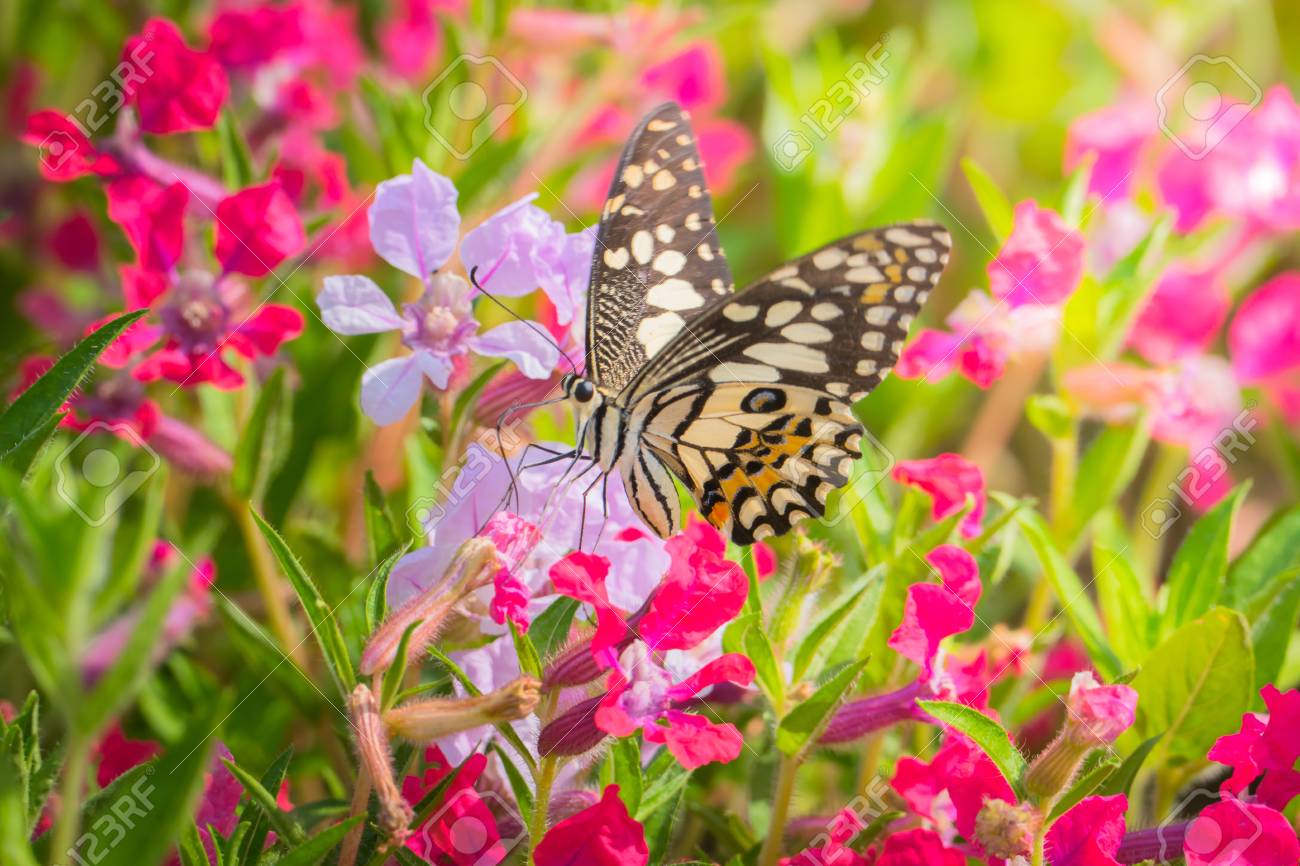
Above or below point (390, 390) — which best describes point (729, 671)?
below

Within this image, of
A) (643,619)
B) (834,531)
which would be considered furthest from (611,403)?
(834,531)

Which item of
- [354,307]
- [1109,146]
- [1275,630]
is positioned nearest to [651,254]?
[354,307]

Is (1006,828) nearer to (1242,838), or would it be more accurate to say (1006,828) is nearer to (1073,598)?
(1242,838)

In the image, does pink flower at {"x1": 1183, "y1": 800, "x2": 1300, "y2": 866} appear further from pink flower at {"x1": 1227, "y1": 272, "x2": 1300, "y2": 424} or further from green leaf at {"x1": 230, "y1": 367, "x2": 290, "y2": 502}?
pink flower at {"x1": 1227, "y1": 272, "x2": 1300, "y2": 424}

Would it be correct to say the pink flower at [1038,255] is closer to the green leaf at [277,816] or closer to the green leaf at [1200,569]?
the green leaf at [1200,569]

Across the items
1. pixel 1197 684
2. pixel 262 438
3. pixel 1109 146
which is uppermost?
pixel 1109 146

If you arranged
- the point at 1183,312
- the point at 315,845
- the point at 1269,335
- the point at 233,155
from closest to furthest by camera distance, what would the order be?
the point at 315,845 < the point at 233,155 < the point at 1183,312 < the point at 1269,335

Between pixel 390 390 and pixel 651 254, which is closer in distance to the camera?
pixel 390 390

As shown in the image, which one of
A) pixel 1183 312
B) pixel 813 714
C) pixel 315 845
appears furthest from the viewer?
pixel 1183 312

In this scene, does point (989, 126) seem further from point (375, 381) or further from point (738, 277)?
point (375, 381)
